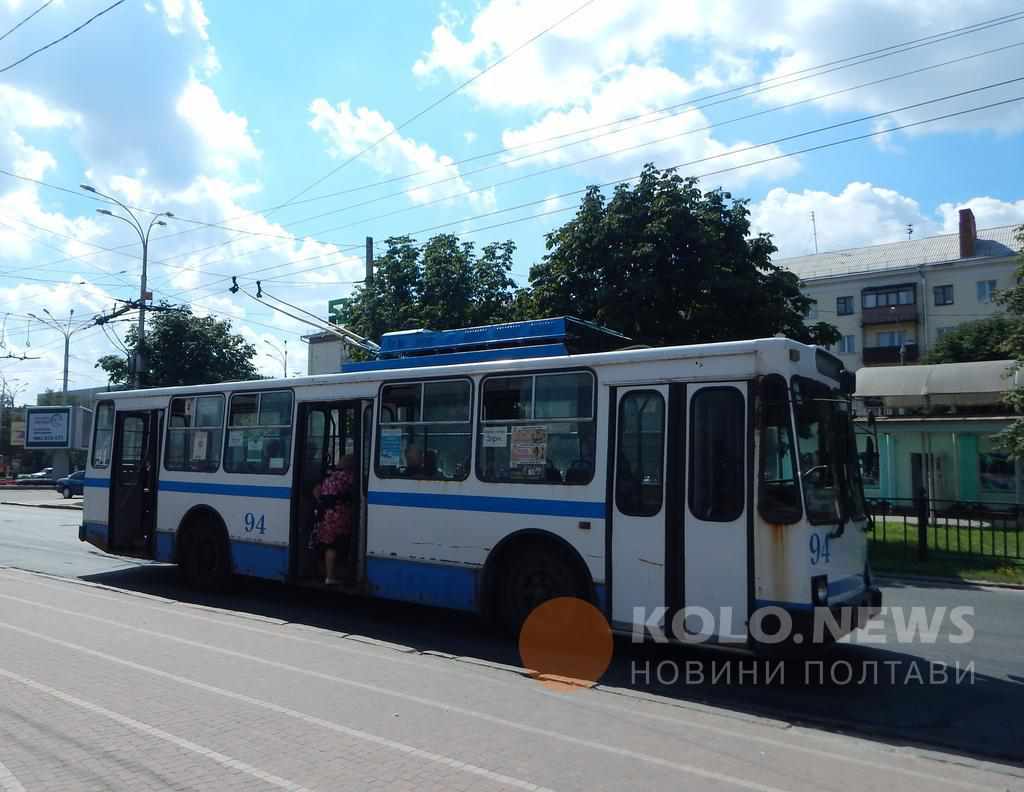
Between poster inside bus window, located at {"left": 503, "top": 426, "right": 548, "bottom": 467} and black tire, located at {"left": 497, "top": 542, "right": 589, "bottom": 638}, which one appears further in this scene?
poster inside bus window, located at {"left": 503, "top": 426, "right": 548, "bottom": 467}

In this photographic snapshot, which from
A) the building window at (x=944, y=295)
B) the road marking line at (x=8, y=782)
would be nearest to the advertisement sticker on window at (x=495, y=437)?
the road marking line at (x=8, y=782)

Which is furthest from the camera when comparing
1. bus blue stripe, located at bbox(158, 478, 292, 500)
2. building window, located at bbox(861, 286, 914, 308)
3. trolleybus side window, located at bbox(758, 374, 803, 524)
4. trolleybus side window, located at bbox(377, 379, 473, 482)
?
building window, located at bbox(861, 286, 914, 308)

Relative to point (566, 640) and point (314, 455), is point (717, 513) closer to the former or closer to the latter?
point (566, 640)

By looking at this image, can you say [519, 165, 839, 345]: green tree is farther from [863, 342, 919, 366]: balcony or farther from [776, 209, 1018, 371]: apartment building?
[863, 342, 919, 366]: balcony

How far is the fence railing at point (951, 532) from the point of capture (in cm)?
1552

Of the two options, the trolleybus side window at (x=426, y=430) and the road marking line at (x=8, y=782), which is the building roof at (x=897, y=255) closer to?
the trolleybus side window at (x=426, y=430)

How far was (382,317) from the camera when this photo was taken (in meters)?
23.0

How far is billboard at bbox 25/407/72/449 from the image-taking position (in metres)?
55.2

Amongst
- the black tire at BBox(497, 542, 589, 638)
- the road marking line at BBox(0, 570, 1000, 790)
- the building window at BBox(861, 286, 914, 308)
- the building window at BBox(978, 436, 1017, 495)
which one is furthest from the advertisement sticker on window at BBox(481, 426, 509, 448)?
the building window at BBox(861, 286, 914, 308)

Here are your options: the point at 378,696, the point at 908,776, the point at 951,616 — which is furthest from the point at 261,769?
the point at 951,616

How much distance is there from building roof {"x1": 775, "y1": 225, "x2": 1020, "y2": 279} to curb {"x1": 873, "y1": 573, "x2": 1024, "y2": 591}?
149ft

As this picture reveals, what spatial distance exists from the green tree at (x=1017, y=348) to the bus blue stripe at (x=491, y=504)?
1156 centimetres

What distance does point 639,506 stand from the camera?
7.84m

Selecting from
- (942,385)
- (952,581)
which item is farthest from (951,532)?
(942,385)
